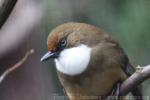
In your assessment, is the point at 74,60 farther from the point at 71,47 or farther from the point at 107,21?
the point at 107,21

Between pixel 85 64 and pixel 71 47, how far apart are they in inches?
5.9

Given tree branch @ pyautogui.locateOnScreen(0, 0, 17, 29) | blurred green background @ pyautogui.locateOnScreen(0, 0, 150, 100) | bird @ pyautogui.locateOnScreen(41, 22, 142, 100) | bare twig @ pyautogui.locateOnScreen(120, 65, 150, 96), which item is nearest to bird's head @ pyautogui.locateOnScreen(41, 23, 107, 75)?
bird @ pyautogui.locateOnScreen(41, 22, 142, 100)

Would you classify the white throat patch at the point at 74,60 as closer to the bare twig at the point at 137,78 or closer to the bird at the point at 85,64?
the bird at the point at 85,64

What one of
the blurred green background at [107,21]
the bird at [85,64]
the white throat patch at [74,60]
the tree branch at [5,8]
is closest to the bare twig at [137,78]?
the bird at [85,64]

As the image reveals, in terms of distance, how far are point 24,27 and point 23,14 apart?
0.14 meters

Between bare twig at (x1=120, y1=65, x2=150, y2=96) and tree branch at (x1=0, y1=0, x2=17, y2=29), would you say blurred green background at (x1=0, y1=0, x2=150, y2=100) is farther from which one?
tree branch at (x1=0, y1=0, x2=17, y2=29)

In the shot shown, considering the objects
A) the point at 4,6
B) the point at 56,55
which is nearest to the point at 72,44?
the point at 56,55

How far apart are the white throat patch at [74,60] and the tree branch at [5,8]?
3.25 ft

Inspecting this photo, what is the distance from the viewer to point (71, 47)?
9.98 feet

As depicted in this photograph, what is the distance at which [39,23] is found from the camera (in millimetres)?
5133

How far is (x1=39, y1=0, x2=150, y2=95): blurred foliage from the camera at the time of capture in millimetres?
4660

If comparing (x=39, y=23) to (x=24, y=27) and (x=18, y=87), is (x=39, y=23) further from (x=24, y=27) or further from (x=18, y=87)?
(x=18, y=87)

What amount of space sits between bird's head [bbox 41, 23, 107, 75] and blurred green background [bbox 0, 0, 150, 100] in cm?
152

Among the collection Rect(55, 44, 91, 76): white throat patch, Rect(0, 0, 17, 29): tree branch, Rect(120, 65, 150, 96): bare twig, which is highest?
Rect(0, 0, 17, 29): tree branch
